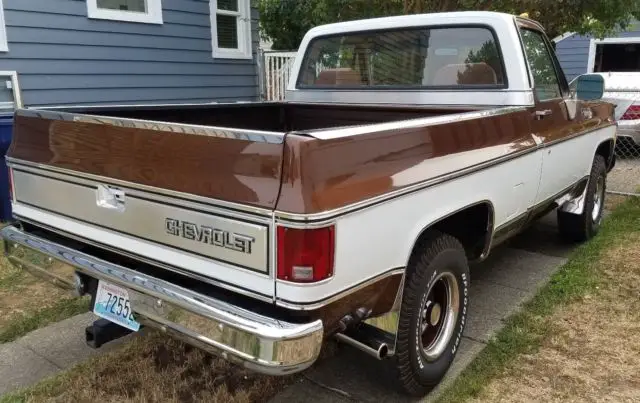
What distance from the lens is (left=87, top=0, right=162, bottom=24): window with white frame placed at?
709 centimetres

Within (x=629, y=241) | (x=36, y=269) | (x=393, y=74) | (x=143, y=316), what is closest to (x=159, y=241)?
(x=143, y=316)

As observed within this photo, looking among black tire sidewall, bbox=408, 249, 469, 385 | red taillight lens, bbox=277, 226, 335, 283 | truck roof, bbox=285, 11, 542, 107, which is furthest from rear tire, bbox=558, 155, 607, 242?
red taillight lens, bbox=277, 226, 335, 283

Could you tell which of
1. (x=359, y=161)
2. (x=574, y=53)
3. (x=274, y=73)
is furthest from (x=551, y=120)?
(x=574, y=53)

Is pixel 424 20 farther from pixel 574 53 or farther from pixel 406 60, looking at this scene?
pixel 574 53

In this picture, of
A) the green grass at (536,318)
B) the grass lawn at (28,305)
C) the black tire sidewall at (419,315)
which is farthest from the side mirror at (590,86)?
the grass lawn at (28,305)

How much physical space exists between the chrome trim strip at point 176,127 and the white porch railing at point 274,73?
22.9ft

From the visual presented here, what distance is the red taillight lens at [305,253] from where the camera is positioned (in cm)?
202

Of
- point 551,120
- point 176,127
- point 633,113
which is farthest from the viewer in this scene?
point 633,113

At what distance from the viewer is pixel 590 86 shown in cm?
455

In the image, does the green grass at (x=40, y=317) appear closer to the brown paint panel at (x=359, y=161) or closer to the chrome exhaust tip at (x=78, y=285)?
the chrome exhaust tip at (x=78, y=285)

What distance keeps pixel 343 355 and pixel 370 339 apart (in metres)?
0.93

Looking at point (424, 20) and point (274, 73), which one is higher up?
point (424, 20)

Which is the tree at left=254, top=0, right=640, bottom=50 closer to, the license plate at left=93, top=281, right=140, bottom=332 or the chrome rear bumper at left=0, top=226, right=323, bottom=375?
the license plate at left=93, top=281, right=140, bottom=332

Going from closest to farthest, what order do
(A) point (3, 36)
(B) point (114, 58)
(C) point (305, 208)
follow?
(C) point (305, 208)
(A) point (3, 36)
(B) point (114, 58)
